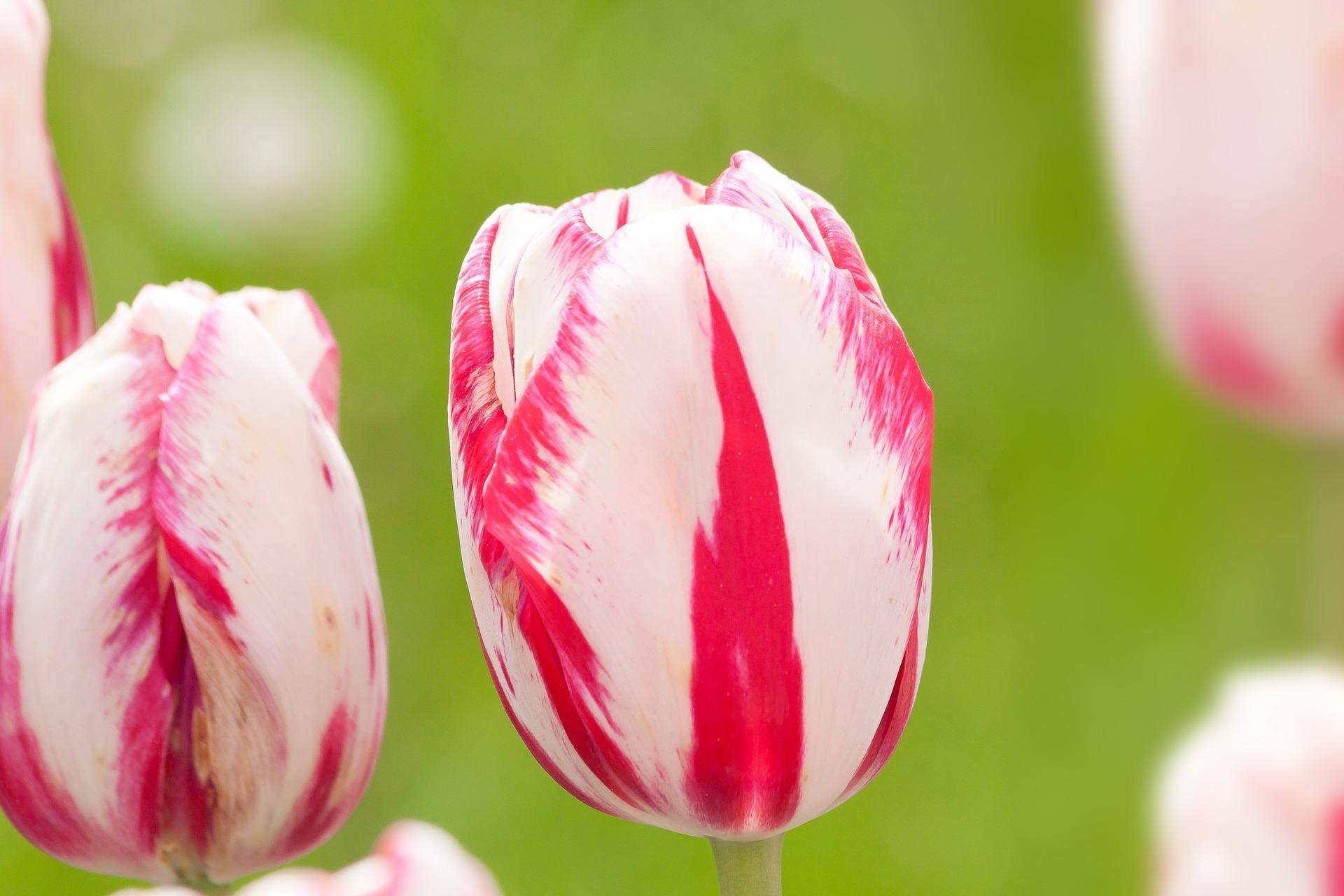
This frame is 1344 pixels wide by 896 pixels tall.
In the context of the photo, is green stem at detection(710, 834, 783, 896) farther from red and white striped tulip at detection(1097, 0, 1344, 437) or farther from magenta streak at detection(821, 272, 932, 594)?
red and white striped tulip at detection(1097, 0, 1344, 437)

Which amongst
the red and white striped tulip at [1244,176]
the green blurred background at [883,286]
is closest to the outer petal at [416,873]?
the red and white striped tulip at [1244,176]

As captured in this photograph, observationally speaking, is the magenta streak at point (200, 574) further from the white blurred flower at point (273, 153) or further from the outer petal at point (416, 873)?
the white blurred flower at point (273, 153)

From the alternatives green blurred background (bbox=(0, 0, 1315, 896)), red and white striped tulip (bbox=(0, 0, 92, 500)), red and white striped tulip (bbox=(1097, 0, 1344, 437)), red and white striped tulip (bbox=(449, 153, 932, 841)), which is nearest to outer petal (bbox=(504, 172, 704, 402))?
red and white striped tulip (bbox=(449, 153, 932, 841))

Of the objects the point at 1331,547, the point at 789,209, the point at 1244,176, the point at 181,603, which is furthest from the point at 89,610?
the point at 1331,547

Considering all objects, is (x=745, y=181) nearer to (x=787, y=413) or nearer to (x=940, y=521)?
(x=787, y=413)

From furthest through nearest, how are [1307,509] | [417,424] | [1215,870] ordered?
[1307,509], [417,424], [1215,870]

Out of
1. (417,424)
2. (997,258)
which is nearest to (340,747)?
(417,424)

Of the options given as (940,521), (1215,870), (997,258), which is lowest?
(1215,870)
